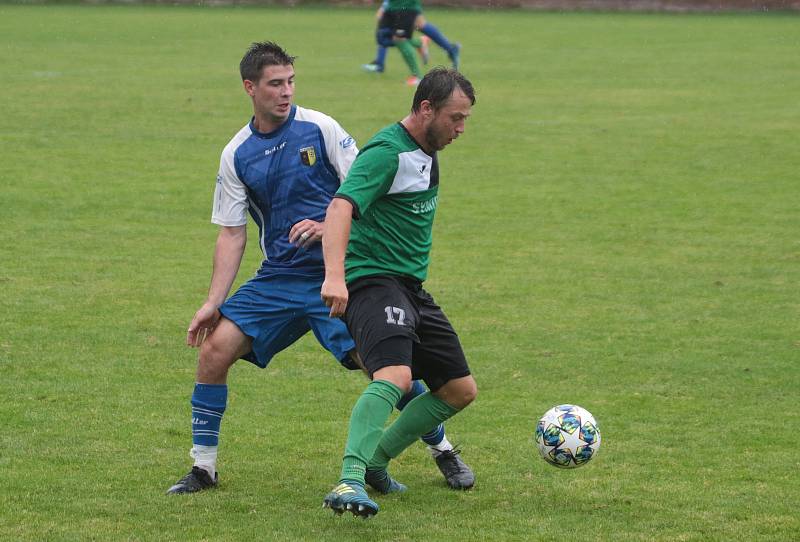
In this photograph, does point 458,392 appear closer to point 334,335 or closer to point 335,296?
point 334,335

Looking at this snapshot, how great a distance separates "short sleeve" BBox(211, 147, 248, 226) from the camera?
20.9 feet

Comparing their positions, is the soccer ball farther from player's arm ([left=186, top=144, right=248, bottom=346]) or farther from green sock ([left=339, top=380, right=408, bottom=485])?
player's arm ([left=186, top=144, right=248, bottom=346])

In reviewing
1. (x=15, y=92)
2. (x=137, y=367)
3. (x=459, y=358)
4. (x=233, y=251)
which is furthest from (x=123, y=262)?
(x=15, y=92)

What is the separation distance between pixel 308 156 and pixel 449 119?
35.7 inches

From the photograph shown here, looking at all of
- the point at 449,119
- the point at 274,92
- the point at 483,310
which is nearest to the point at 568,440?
the point at 449,119

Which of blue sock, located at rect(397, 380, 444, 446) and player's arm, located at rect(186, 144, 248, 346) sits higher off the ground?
player's arm, located at rect(186, 144, 248, 346)

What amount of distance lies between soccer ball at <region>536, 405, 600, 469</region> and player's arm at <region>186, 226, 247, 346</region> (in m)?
1.70

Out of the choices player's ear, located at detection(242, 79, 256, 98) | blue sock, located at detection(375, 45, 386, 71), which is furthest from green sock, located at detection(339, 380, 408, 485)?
blue sock, located at detection(375, 45, 386, 71)

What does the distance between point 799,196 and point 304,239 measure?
33.3ft

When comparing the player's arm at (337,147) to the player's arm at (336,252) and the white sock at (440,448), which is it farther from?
the white sock at (440,448)

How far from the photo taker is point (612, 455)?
6809mm

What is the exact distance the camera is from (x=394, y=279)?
5910 mm

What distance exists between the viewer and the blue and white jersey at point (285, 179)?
6.31 m

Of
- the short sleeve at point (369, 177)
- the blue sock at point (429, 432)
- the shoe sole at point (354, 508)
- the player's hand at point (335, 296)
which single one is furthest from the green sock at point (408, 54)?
the shoe sole at point (354, 508)
